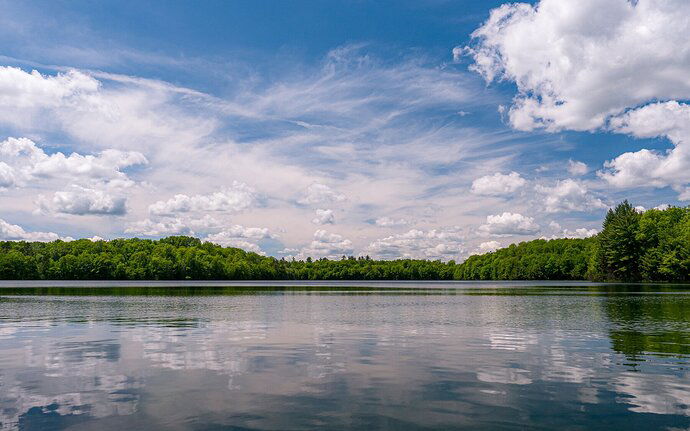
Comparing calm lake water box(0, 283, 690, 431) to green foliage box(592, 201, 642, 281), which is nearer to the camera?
calm lake water box(0, 283, 690, 431)

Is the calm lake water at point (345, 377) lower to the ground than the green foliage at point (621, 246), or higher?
lower

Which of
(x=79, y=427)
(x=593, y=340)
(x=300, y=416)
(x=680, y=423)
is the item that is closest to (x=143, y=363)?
(x=79, y=427)

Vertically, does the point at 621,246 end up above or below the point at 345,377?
above

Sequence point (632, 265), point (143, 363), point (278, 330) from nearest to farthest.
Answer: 1. point (143, 363)
2. point (278, 330)
3. point (632, 265)

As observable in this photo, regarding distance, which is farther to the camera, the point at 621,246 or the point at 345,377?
the point at 621,246

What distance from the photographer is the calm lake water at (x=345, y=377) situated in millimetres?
13367

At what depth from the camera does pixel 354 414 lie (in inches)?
539

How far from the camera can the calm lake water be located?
1337cm

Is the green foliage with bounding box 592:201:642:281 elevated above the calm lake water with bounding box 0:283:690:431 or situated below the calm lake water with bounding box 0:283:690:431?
above

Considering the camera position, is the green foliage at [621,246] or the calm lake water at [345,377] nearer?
the calm lake water at [345,377]

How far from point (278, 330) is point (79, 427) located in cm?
2147

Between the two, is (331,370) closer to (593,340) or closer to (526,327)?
(593,340)

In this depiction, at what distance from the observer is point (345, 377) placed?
60.7ft

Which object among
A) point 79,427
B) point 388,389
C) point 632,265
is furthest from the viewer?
point 632,265
